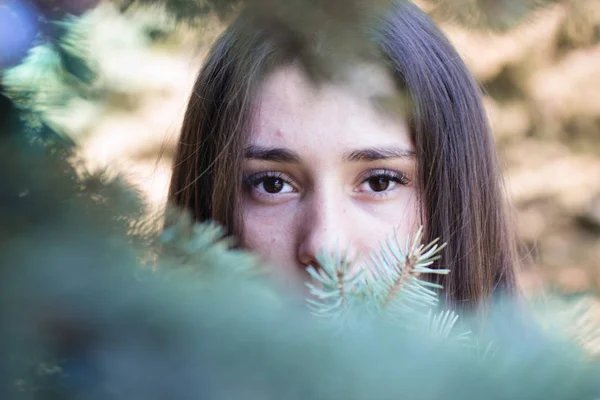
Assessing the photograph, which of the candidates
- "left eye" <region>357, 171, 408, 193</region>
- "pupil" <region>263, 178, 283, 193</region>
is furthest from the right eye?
"left eye" <region>357, 171, 408, 193</region>

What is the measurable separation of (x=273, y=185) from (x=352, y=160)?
20 centimetres

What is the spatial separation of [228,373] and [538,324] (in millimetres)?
172

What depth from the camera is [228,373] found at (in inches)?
6.5

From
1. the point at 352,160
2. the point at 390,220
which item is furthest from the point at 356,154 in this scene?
the point at 390,220

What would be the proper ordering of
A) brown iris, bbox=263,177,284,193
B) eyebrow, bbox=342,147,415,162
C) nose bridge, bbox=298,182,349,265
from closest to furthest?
nose bridge, bbox=298,182,349,265, eyebrow, bbox=342,147,415,162, brown iris, bbox=263,177,284,193

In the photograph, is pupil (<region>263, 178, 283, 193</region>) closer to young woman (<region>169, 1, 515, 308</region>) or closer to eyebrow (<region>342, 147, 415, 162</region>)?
young woman (<region>169, 1, 515, 308</region>)

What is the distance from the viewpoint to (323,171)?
1.23 m

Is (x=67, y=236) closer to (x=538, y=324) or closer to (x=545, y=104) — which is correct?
(x=538, y=324)

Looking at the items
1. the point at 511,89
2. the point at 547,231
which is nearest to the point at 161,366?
→ the point at 511,89

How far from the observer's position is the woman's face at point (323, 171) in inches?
47.3

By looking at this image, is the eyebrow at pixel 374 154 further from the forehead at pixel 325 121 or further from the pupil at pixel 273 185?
the pupil at pixel 273 185

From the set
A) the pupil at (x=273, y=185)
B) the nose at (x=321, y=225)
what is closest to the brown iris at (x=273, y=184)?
the pupil at (x=273, y=185)

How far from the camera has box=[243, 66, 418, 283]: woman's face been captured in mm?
1201

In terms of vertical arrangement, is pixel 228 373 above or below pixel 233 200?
below
